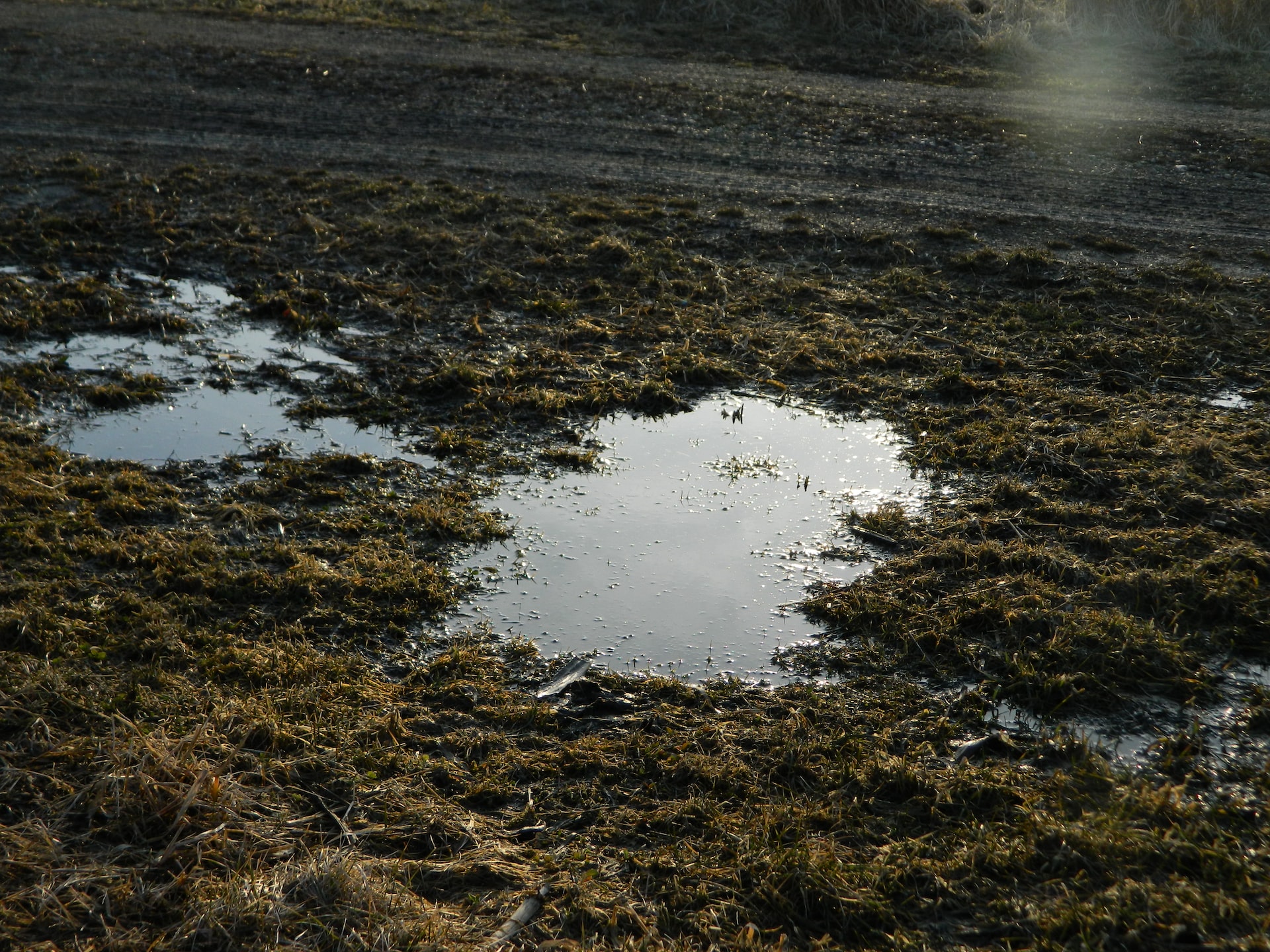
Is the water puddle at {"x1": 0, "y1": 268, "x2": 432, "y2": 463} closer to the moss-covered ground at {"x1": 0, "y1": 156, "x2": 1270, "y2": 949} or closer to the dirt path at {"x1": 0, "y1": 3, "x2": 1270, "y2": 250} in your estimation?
the moss-covered ground at {"x1": 0, "y1": 156, "x2": 1270, "y2": 949}

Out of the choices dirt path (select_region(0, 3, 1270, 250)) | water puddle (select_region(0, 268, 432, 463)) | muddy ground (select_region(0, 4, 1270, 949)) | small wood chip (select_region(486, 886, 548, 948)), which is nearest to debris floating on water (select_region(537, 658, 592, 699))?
muddy ground (select_region(0, 4, 1270, 949))

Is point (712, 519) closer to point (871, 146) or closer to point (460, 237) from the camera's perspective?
point (460, 237)

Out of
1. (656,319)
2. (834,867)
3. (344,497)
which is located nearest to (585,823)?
(834,867)

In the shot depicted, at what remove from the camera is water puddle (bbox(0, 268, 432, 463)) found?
15.6 ft

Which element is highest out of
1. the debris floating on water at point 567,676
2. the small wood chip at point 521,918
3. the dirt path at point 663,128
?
the dirt path at point 663,128

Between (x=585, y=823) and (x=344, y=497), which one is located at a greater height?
(x=344, y=497)

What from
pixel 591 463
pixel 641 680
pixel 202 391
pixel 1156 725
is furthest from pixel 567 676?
pixel 202 391

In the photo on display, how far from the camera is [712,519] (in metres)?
4.37

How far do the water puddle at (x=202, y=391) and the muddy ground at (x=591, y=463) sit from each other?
12cm

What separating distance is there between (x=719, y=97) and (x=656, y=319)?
4.88 metres

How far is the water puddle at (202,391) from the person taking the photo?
4.77 meters

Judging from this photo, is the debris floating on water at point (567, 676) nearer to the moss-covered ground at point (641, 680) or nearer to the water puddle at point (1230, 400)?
the moss-covered ground at point (641, 680)

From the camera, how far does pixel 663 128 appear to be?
30.2 ft

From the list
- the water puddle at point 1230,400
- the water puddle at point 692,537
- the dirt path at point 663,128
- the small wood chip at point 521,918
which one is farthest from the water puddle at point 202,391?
the water puddle at point 1230,400
